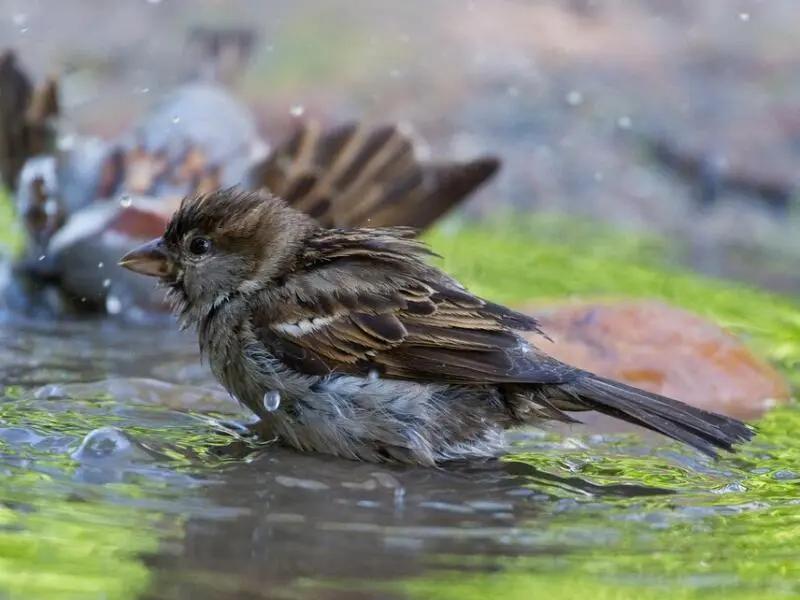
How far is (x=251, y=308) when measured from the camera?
443cm

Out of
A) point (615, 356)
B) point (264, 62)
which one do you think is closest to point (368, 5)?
point (264, 62)

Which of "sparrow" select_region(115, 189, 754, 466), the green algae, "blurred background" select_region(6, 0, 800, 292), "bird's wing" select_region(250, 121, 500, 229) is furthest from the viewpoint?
"blurred background" select_region(6, 0, 800, 292)

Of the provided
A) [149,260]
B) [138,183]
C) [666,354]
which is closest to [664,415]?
[666,354]

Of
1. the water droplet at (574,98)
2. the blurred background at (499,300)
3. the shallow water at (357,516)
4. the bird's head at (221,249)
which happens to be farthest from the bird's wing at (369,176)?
the water droplet at (574,98)

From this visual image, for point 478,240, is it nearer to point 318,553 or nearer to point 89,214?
point 89,214

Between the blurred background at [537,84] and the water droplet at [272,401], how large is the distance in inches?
201

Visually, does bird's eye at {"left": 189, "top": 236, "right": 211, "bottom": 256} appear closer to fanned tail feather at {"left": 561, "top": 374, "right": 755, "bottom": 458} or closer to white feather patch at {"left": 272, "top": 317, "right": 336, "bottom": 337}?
white feather patch at {"left": 272, "top": 317, "right": 336, "bottom": 337}

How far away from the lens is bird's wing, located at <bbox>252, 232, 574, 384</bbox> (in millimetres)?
4176

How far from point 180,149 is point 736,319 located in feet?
9.46

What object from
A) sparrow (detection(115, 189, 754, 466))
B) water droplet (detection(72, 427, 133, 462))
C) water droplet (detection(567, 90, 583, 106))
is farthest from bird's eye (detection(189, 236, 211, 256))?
water droplet (detection(567, 90, 583, 106))

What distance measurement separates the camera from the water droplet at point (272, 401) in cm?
424

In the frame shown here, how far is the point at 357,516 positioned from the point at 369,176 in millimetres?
3196

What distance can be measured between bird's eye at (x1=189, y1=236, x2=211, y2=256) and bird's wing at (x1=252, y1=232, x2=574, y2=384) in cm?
35

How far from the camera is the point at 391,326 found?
4234mm
